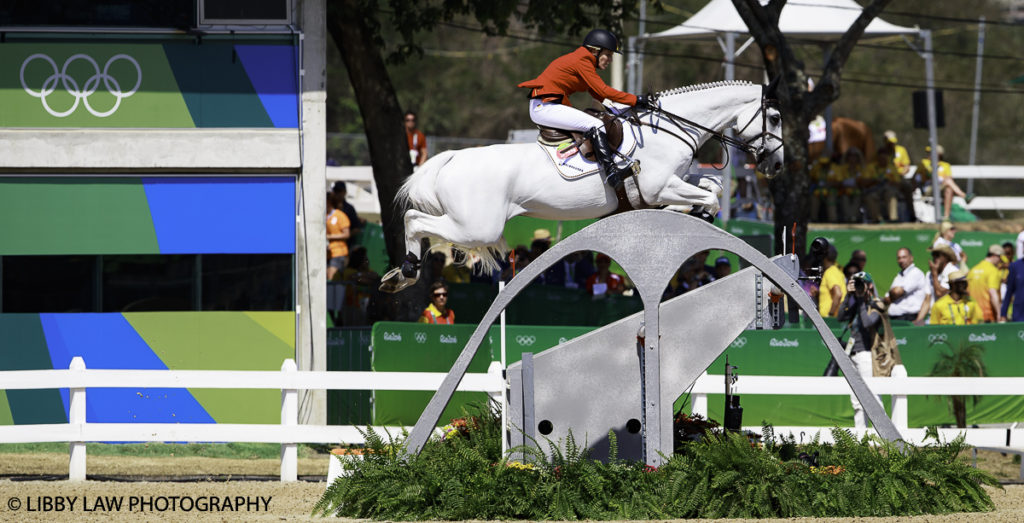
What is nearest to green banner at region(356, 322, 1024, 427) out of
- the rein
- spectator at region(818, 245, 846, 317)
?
spectator at region(818, 245, 846, 317)

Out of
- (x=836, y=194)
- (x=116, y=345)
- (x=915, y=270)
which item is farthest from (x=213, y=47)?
(x=836, y=194)

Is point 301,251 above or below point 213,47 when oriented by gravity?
below

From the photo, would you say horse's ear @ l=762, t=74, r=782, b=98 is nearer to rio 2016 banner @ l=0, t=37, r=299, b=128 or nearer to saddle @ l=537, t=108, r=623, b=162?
saddle @ l=537, t=108, r=623, b=162

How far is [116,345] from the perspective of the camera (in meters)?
12.6

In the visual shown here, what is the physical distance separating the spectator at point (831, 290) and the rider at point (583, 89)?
6341mm

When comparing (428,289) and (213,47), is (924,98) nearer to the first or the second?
(428,289)

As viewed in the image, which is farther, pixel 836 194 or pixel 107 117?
pixel 836 194

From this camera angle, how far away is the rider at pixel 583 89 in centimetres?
916

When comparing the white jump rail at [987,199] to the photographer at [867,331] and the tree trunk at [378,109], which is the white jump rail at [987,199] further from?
the tree trunk at [378,109]

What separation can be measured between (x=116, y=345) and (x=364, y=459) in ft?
15.5

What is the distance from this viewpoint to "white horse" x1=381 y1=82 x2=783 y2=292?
933 cm

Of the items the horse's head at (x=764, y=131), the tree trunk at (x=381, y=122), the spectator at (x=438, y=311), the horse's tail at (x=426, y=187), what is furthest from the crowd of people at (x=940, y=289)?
the horse's tail at (x=426, y=187)

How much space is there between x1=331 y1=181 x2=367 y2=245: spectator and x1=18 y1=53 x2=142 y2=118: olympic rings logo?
18.2 feet

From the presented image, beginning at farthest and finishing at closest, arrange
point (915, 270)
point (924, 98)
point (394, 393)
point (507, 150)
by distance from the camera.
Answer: point (924, 98)
point (915, 270)
point (394, 393)
point (507, 150)
